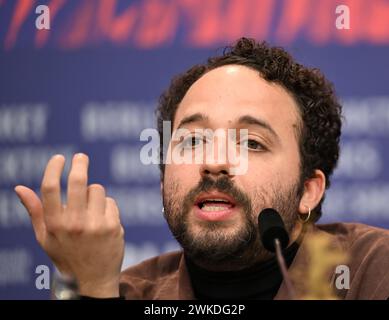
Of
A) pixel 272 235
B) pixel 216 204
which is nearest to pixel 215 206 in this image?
pixel 216 204

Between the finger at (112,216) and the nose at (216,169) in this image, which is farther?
the nose at (216,169)

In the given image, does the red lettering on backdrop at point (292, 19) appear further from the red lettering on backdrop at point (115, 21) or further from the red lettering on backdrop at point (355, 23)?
the red lettering on backdrop at point (115, 21)

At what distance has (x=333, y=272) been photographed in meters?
1.40

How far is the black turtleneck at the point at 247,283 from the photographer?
4.50 ft

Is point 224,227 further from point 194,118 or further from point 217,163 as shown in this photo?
point 194,118

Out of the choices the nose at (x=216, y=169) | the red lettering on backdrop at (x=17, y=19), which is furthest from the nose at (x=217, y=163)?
the red lettering on backdrop at (x=17, y=19)

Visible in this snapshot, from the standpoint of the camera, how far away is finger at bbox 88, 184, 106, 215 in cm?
101

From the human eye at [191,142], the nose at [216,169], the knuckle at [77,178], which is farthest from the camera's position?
the human eye at [191,142]

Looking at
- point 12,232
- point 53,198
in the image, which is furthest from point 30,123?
point 53,198

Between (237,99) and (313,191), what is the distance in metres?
0.32

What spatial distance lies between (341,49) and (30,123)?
942 mm

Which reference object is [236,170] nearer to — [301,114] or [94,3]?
[301,114]

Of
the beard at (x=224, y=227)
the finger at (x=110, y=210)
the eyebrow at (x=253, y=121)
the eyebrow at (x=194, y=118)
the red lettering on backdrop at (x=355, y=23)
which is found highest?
the red lettering on backdrop at (x=355, y=23)
